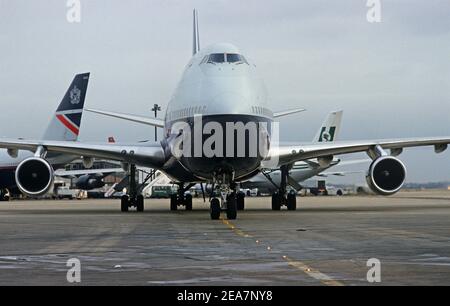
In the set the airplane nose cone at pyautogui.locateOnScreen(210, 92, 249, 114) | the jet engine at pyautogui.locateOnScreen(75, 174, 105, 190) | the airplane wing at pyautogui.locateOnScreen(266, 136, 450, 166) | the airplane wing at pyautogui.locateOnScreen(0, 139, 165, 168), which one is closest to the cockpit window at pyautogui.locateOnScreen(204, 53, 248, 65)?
the airplane nose cone at pyautogui.locateOnScreen(210, 92, 249, 114)

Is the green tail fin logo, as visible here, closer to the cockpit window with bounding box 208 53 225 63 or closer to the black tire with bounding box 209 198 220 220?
the cockpit window with bounding box 208 53 225 63

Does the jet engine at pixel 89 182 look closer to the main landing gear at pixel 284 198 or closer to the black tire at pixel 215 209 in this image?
the main landing gear at pixel 284 198

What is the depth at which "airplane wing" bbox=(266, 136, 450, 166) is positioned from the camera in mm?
30516

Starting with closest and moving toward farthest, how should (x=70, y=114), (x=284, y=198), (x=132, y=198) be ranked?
1. (x=132, y=198)
2. (x=284, y=198)
3. (x=70, y=114)

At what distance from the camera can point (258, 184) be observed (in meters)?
81.4

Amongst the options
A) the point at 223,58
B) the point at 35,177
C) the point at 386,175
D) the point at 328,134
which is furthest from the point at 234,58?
the point at 328,134

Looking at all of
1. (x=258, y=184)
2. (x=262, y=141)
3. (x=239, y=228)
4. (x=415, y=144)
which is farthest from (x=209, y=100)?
(x=258, y=184)

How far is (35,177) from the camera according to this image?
3022 cm

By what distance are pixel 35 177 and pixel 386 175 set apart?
12067 millimetres

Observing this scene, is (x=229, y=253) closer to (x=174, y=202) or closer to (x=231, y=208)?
(x=231, y=208)

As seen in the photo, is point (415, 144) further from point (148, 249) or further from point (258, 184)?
point (258, 184)

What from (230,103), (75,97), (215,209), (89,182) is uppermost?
(75,97)
